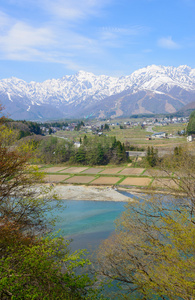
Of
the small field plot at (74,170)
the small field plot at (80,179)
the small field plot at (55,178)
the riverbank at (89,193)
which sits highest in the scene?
the small field plot at (74,170)

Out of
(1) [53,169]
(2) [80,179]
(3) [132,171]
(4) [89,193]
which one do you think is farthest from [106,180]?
(1) [53,169]

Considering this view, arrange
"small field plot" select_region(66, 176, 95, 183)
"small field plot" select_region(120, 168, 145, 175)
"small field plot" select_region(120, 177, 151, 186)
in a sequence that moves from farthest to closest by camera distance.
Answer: "small field plot" select_region(120, 168, 145, 175)
"small field plot" select_region(66, 176, 95, 183)
"small field plot" select_region(120, 177, 151, 186)

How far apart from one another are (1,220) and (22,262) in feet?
4.97

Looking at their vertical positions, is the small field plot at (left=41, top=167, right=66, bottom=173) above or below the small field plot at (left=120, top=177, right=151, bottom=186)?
above

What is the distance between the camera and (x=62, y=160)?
47938mm

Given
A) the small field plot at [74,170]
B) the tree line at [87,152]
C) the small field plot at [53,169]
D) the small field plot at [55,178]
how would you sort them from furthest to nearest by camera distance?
the tree line at [87,152] < the small field plot at [53,169] < the small field plot at [74,170] < the small field plot at [55,178]

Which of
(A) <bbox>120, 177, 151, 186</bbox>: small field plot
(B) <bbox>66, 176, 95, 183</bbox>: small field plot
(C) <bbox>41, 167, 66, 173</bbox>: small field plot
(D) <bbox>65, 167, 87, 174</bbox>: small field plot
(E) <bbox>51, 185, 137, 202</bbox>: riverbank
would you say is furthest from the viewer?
(C) <bbox>41, 167, 66, 173</bbox>: small field plot

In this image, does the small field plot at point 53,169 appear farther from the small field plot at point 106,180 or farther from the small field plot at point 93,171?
the small field plot at point 106,180

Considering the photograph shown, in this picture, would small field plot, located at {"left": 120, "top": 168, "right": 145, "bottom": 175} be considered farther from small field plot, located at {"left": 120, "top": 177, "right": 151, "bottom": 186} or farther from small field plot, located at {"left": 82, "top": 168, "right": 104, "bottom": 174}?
small field plot, located at {"left": 82, "top": 168, "right": 104, "bottom": 174}

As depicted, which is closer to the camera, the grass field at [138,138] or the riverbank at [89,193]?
the riverbank at [89,193]

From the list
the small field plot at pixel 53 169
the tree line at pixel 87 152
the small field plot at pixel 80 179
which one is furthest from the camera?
the tree line at pixel 87 152

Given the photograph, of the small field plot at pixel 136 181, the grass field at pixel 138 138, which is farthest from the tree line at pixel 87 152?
the small field plot at pixel 136 181

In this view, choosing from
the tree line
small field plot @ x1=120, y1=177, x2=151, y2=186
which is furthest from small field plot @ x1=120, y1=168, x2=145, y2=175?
the tree line

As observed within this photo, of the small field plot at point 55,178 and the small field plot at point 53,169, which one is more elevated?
the small field plot at point 53,169
